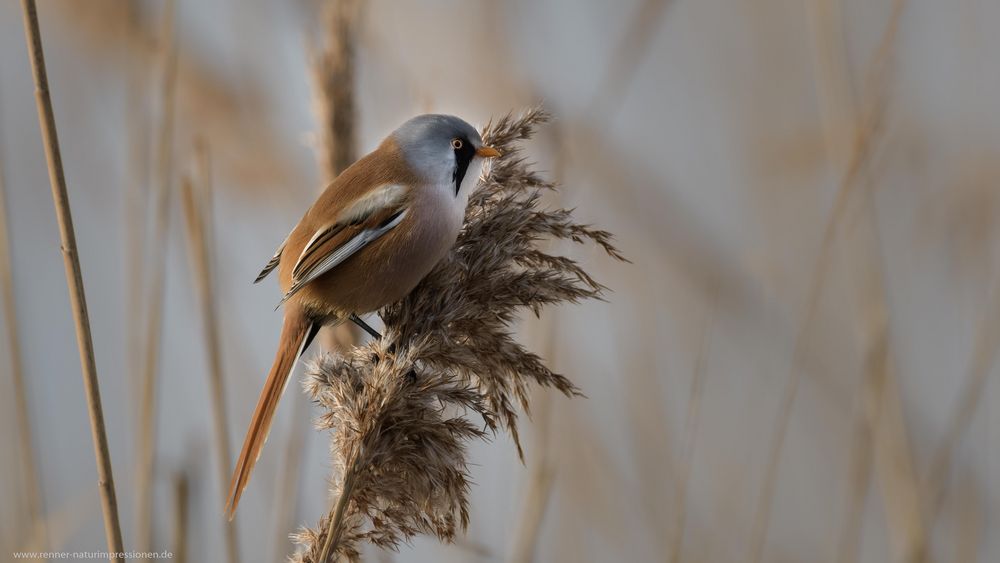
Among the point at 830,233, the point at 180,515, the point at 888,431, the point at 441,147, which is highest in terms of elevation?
the point at 830,233

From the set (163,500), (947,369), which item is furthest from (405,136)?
(947,369)

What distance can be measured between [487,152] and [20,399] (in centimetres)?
114

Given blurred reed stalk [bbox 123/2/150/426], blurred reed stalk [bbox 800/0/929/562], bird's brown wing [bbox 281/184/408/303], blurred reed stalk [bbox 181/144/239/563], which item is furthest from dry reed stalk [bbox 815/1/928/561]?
blurred reed stalk [bbox 123/2/150/426]

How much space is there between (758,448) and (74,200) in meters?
2.66

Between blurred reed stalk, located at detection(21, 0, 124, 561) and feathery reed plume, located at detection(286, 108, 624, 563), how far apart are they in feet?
0.95

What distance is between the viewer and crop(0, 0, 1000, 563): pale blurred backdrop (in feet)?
8.04

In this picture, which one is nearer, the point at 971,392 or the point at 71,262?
the point at 71,262

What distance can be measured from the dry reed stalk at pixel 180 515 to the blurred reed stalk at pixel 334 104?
408mm

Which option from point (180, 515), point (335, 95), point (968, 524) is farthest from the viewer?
point (968, 524)

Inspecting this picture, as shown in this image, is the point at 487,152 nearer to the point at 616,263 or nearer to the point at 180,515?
the point at 180,515

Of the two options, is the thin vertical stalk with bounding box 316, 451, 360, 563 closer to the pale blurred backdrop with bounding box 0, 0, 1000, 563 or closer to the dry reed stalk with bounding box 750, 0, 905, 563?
the pale blurred backdrop with bounding box 0, 0, 1000, 563

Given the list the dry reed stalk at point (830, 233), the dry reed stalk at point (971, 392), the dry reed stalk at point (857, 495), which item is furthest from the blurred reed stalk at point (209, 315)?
the dry reed stalk at point (971, 392)

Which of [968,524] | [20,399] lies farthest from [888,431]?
[20,399]

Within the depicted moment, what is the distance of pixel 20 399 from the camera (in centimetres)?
192
